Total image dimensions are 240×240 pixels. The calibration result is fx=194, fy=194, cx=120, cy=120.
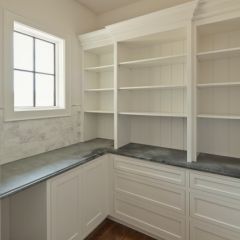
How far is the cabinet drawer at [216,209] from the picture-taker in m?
1.61

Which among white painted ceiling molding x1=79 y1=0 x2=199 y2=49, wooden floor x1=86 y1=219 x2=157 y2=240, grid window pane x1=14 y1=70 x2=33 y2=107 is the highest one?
white painted ceiling molding x1=79 y1=0 x2=199 y2=49

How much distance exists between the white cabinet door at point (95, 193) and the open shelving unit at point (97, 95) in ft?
2.35

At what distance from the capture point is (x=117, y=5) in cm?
270

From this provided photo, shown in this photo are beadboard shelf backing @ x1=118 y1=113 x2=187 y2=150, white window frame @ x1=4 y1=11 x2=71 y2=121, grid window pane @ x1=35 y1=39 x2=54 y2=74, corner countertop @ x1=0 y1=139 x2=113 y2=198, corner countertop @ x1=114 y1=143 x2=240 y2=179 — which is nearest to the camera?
corner countertop @ x1=0 y1=139 x2=113 y2=198

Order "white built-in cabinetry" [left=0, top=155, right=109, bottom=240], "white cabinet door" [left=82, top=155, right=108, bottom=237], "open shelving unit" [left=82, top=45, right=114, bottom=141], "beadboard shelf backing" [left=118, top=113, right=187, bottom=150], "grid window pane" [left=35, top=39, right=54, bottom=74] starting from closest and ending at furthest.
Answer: "white built-in cabinetry" [left=0, top=155, right=109, bottom=240]
"white cabinet door" [left=82, top=155, right=108, bottom=237]
"grid window pane" [left=35, top=39, right=54, bottom=74]
"beadboard shelf backing" [left=118, top=113, right=187, bottom=150]
"open shelving unit" [left=82, top=45, right=114, bottom=141]

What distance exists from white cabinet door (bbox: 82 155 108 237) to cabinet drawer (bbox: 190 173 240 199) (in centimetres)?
98

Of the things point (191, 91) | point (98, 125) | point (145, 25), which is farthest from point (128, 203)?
point (145, 25)

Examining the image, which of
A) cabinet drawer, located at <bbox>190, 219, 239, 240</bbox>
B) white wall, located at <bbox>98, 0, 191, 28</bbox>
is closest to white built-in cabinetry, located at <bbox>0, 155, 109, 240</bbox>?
cabinet drawer, located at <bbox>190, 219, 239, 240</bbox>

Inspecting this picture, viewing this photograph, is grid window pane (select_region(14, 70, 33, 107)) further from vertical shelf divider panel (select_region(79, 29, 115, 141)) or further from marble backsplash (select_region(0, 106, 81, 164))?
vertical shelf divider panel (select_region(79, 29, 115, 141))

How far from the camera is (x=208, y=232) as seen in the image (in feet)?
5.69

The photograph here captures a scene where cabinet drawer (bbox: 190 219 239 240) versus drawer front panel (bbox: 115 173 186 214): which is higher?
drawer front panel (bbox: 115 173 186 214)

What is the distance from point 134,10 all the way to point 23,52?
1554 millimetres

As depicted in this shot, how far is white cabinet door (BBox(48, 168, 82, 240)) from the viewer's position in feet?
5.22

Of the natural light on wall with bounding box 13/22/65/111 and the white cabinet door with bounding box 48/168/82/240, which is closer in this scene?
the white cabinet door with bounding box 48/168/82/240
